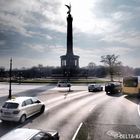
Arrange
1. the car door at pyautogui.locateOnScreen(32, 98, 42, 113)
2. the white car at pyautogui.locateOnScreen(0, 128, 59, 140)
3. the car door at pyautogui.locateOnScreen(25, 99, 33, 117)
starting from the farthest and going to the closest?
the car door at pyautogui.locateOnScreen(32, 98, 42, 113)
the car door at pyautogui.locateOnScreen(25, 99, 33, 117)
the white car at pyautogui.locateOnScreen(0, 128, 59, 140)

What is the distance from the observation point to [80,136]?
42.3ft

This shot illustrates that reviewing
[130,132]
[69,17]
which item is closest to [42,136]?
[130,132]

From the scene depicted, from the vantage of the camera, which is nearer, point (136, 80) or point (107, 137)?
point (107, 137)

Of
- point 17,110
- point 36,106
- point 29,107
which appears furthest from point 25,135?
point 36,106

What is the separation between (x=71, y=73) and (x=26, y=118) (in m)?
88.0

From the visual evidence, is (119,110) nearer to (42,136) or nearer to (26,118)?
(26,118)

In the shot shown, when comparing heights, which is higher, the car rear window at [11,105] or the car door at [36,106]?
the car rear window at [11,105]

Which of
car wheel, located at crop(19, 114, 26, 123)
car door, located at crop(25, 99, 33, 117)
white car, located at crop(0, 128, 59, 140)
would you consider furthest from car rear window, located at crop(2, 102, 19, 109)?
white car, located at crop(0, 128, 59, 140)

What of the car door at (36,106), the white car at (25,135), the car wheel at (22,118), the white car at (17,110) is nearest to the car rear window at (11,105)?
the white car at (17,110)

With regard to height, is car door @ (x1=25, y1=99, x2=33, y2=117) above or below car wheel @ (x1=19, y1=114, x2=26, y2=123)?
above

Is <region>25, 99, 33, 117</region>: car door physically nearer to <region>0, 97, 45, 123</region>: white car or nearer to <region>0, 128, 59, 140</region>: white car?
Answer: <region>0, 97, 45, 123</region>: white car

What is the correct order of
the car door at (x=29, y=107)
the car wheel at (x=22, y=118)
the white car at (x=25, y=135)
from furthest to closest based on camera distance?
1. the car door at (x=29, y=107)
2. the car wheel at (x=22, y=118)
3. the white car at (x=25, y=135)

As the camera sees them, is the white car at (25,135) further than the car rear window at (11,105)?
No

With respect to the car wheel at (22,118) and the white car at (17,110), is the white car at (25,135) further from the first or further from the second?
the car wheel at (22,118)
